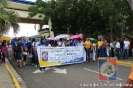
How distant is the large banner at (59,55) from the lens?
1142 cm

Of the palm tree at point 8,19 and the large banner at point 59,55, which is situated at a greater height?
the palm tree at point 8,19

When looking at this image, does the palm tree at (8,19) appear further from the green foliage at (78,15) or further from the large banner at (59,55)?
the green foliage at (78,15)

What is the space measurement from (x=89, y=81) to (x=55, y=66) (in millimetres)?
4636

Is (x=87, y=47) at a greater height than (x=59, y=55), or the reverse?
(x=87, y=47)

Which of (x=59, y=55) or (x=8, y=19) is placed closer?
(x=59, y=55)

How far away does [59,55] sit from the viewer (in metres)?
12.3

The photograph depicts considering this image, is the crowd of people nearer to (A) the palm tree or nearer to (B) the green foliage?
(A) the palm tree

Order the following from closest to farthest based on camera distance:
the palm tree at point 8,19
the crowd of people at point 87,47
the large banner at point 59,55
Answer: the large banner at point 59,55 < the crowd of people at point 87,47 < the palm tree at point 8,19

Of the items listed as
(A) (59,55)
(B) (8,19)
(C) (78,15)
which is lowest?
(A) (59,55)

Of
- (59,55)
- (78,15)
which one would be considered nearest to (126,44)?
(59,55)

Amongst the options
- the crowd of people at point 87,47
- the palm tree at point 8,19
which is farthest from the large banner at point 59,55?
the palm tree at point 8,19

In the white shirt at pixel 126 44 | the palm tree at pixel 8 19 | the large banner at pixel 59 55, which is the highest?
the palm tree at pixel 8 19

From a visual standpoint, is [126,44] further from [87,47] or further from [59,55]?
[59,55]

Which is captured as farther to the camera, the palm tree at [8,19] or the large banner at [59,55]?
the palm tree at [8,19]
